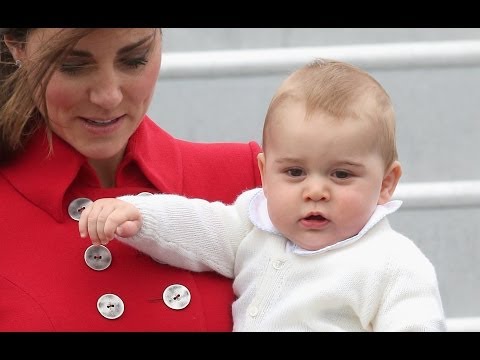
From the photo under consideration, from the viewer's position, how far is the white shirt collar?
182 centimetres

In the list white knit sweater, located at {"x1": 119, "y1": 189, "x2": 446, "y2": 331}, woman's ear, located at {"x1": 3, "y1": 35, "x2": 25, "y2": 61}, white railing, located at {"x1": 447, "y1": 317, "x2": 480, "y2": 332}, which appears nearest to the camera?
white knit sweater, located at {"x1": 119, "y1": 189, "x2": 446, "y2": 331}

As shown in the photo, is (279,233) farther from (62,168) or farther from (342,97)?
(62,168)

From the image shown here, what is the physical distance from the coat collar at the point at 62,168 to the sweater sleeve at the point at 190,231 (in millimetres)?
79

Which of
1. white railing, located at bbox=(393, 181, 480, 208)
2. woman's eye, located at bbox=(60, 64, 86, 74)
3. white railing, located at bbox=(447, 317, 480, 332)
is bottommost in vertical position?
woman's eye, located at bbox=(60, 64, 86, 74)

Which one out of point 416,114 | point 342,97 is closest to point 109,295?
point 342,97

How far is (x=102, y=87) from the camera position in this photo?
1818mm

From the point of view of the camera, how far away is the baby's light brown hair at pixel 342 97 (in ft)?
5.96

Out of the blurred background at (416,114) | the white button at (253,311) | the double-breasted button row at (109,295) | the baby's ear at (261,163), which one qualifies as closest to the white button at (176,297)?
the double-breasted button row at (109,295)

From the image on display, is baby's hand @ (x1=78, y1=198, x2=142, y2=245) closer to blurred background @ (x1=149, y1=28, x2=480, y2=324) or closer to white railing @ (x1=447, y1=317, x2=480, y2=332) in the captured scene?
blurred background @ (x1=149, y1=28, x2=480, y2=324)

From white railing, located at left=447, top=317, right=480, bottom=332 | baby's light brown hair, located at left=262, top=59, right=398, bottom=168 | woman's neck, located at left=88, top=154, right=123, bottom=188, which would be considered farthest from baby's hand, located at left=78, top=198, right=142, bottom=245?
white railing, located at left=447, top=317, right=480, bottom=332

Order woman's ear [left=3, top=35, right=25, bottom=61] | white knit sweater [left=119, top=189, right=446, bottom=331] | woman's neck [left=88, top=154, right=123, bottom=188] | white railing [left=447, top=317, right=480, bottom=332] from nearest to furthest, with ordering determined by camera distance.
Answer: white knit sweater [left=119, top=189, right=446, bottom=331] < woman's ear [left=3, top=35, right=25, bottom=61] < woman's neck [left=88, top=154, right=123, bottom=188] < white railing [left=447, top=317, right=480, bottom=332]

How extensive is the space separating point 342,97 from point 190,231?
1.07 ft

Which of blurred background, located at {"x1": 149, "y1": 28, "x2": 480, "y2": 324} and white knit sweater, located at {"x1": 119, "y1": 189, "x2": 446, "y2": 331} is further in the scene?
blurred background, located at {"x1": 149, "y1": 28, "x2": 480, "y2": 324}
